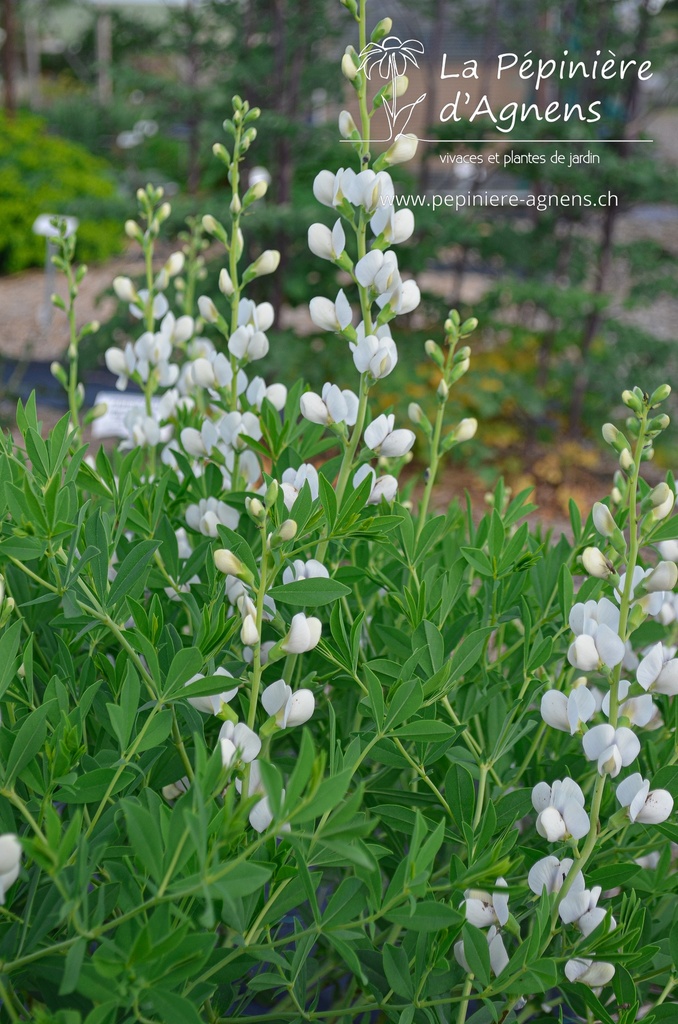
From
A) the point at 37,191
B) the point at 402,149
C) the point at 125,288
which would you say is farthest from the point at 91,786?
the point at 37,191

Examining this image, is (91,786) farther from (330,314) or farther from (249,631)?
(330,314)

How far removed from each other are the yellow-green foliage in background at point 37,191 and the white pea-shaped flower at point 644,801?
250 inches

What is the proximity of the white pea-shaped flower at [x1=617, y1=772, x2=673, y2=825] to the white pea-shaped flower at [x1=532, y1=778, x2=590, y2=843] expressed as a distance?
27 mm

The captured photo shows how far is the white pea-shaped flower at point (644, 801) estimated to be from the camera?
637 mm

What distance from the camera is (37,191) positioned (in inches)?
263

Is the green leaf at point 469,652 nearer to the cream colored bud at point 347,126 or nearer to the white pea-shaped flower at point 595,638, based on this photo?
the white pea-shaped flower at point 595,638

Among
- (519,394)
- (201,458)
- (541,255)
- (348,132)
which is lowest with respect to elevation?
(519,394)

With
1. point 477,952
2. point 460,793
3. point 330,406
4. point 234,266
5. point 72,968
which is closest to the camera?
point 72,968

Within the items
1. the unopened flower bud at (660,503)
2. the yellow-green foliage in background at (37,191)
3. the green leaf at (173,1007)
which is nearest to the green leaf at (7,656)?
the green leaf at (173,1007)

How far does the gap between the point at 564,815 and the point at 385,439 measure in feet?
1.13

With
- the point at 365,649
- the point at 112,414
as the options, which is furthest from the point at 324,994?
the point at 112,414

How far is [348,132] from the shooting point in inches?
34.4

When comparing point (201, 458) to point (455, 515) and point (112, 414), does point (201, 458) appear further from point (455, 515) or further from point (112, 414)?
point (112, 414)

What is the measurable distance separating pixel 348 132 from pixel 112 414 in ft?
3.60
